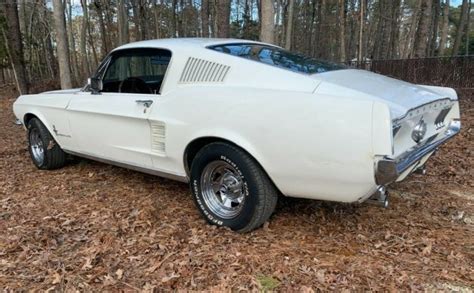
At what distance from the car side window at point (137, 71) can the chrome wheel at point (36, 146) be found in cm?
161

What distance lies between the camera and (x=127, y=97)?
152 inches

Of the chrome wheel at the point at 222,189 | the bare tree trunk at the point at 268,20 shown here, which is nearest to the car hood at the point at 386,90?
the chrome wheel at the point at 222,189

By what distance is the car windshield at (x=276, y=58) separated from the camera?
3309 millimetres

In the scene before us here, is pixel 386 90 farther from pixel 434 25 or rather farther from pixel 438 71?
pixel 434 25

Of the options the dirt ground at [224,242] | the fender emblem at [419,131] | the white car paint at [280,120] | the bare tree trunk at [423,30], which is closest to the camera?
the white car paint at [280,120]

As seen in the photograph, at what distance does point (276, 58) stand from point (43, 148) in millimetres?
3421

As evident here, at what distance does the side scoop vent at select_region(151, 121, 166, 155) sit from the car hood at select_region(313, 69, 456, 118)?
142 centimetres

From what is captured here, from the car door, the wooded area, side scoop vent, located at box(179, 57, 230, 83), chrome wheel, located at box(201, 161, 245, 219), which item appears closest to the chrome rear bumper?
chrome wheel, located at box(201, 161, 245, 219)

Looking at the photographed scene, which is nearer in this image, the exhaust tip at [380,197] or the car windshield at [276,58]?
the exhaust tip at [380,197]

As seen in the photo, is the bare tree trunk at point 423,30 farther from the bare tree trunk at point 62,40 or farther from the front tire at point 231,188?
the front tire at point 231,188

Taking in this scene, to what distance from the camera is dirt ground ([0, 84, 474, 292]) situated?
8.63 feet

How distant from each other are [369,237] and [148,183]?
2.59 m

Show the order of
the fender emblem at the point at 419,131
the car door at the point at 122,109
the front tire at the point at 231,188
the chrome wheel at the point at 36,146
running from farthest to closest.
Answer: the chrome wheel at the point at 36,146, the car door at the point at 122,109, the front tire at the point at 231,188, the fender emblem at the point at 419,131

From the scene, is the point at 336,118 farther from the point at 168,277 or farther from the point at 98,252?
the point at 98,252
